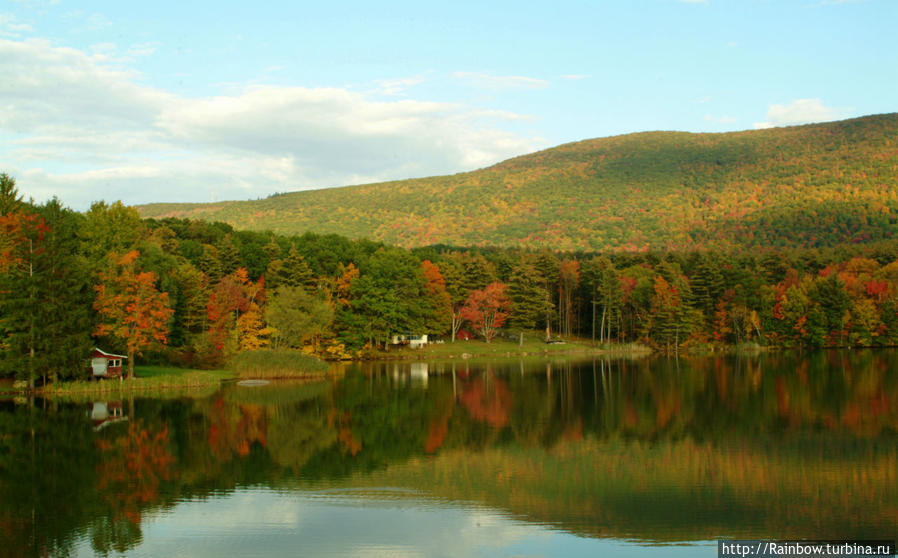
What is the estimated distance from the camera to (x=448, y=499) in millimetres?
16391

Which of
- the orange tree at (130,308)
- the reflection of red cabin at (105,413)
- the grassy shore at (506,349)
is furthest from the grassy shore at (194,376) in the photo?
the grassy shore at (506,349)

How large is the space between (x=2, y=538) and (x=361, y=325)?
53310 millimetres

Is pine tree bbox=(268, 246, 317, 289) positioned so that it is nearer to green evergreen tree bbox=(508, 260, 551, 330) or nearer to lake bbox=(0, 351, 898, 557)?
green evergreen tree bbox=(508, 260, 551, 330)

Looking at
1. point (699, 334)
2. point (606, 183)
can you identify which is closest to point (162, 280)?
point (699, 334)

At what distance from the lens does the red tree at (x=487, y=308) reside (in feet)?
258

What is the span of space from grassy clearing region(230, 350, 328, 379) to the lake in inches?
407

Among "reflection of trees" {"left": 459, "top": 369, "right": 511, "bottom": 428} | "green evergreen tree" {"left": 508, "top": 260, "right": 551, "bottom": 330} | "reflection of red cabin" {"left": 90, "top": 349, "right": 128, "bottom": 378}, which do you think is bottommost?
"reflection of trees" {"left": 459, "top": 369, "right": 511, "bottom": 428}

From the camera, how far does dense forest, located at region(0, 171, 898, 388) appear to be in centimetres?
3738

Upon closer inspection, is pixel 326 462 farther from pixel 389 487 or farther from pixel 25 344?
pixel 25 344

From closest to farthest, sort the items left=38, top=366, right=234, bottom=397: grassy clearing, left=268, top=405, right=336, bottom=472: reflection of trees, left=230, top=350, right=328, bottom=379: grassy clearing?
left=268, top=405, right=336, bottom=472: reflection of trees → left=38, top=366, right=234, bottom=397: grassy clearing → left=230, top=350, right=328, bottom=379: grassy clearing

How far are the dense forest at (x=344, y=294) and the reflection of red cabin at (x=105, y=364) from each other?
31.6 inches

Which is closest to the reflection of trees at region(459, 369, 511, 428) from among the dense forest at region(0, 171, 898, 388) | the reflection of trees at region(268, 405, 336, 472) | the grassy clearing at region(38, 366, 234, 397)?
the reflection of trees at region(268, 405, 336, 472)

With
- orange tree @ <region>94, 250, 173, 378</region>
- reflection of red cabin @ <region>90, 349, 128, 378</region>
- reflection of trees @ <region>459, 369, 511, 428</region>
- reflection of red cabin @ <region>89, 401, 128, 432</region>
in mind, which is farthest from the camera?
orange tree @ <region>94, 250, 173, 378</region>

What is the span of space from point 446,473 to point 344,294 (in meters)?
53.0
